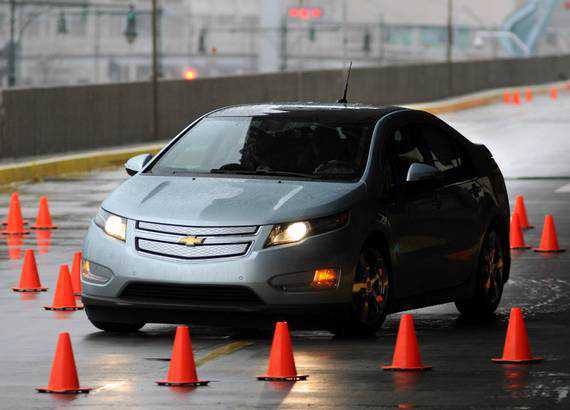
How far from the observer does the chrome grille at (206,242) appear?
411 inches

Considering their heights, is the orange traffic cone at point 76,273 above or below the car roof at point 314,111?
below

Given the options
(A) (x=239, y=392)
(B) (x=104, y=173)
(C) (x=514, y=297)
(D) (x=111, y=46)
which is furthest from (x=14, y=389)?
(D) (x=111, y=46)

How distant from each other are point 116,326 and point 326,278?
1517 millimetres

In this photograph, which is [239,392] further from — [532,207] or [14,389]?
[532,207]

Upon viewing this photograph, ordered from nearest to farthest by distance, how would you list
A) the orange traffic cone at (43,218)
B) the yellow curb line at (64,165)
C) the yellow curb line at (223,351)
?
the yellow curb line at (223,351) → the orange traffic cone at (43,218) → the yellow curb line at (64,165)

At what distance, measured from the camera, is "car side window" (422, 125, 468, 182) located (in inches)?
484

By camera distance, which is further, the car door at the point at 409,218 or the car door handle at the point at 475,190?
the car door handle at the point at 475,190

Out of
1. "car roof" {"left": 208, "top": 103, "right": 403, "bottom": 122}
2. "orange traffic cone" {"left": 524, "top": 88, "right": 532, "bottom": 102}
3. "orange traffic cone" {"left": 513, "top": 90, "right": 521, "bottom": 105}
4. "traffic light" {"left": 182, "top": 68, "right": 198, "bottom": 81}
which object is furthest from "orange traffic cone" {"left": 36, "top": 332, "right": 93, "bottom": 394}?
"orange traffic cone" {"left": 524, "top": 88, "right": 532, "bottom": 102}

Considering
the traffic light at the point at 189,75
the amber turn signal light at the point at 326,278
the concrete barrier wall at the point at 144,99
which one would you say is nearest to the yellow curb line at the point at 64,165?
the concrete barrier wall at the point at 144,99

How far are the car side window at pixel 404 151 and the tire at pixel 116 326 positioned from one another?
1.96 m

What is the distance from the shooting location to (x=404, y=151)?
11922mm

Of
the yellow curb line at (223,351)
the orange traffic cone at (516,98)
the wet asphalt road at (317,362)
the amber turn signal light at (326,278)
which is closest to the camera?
the wet asphalt road at (317,362)

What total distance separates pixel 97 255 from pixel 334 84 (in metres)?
38.1

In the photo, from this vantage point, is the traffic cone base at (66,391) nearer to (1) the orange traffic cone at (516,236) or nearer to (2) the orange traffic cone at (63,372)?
(2) the orange traffic cone at (63,372)
